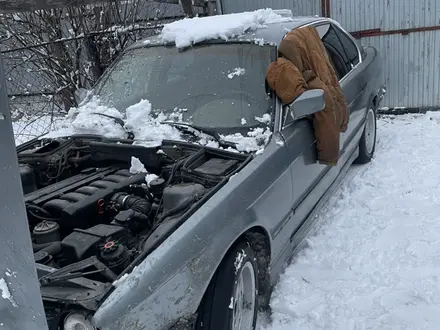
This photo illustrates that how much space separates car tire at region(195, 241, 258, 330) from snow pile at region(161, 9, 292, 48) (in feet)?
6.21

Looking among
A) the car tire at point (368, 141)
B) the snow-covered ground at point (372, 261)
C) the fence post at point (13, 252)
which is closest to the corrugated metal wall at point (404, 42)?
the car tire at point (368, 141)

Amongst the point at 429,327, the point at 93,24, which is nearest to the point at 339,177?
the point at 429,327

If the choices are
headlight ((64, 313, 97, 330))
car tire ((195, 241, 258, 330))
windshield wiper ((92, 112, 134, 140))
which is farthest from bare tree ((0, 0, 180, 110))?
headlight ((64, 313, 97, 330))

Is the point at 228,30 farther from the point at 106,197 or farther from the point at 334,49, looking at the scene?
the point at 106,197

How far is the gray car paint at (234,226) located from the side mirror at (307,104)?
0.30 ft

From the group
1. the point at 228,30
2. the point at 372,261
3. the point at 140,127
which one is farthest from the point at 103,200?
the point at 372,261

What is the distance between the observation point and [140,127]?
3.60m

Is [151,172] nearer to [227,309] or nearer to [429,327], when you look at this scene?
[227,309]

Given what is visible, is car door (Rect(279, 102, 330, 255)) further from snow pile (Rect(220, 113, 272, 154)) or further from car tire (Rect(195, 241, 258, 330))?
car tire (Rect(195, 241, 258, 330))

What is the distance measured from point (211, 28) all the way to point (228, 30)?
161mm

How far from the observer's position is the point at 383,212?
448 cm

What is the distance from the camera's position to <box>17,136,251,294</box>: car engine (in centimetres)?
239

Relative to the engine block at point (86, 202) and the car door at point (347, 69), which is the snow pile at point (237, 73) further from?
the car door at point (347, 69)

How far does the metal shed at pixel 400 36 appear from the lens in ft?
24.6
